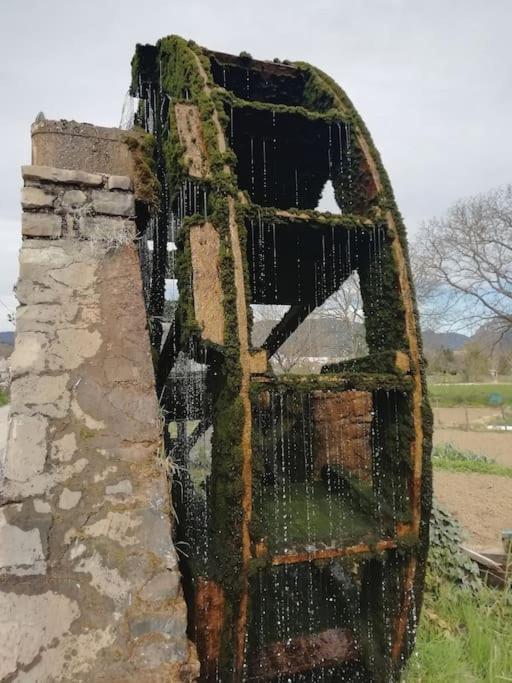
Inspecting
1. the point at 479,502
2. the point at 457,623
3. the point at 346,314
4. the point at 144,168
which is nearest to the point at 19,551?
the point at 144,168

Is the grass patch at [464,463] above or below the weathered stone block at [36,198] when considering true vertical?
below

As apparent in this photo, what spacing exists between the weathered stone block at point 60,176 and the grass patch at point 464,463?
9741 mm

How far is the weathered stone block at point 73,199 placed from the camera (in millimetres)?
2615

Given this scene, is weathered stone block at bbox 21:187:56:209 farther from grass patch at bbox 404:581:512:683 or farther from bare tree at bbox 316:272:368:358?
bare tree at bbox 316:272:368:358

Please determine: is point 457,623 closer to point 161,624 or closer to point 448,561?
point 448,561

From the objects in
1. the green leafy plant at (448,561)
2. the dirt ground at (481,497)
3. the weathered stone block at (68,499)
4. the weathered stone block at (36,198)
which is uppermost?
the weathered stone block at (36,198)

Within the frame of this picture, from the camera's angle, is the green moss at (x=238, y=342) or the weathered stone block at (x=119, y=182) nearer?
the green moss at (x=238, y=342)

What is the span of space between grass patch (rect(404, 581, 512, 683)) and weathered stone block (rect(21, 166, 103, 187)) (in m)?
3.38

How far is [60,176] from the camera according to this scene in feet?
8.60

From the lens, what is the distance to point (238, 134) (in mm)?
3672

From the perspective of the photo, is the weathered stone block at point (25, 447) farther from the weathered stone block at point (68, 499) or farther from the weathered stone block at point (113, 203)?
the weathered stone block at point (113, 203)

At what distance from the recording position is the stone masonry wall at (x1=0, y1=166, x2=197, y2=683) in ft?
5.45

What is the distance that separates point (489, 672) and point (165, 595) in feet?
8.15

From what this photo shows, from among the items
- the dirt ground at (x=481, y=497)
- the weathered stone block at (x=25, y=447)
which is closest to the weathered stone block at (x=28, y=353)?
the weathered stone block at (x=25, y=447)
